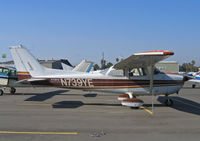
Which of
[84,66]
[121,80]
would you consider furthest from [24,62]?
[84,66]

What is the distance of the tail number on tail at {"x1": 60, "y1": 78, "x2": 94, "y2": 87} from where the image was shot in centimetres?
774

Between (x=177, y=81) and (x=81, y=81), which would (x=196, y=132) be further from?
(x=81, y=81)

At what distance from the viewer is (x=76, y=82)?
25.4 feet

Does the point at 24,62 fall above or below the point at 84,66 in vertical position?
below

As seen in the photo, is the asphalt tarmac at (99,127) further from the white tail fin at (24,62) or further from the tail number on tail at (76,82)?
the white tail fin at (24,62)

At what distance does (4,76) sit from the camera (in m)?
11.5

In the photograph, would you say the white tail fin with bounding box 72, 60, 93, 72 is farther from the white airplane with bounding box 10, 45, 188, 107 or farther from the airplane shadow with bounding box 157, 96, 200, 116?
the airplane shadow with bounding box 157, 96, 200, 116

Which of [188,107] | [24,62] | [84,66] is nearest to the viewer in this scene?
[188,107]

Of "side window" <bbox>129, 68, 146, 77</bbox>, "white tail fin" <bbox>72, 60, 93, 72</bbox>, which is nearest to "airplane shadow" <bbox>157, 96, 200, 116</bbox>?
"side window" <bbox>129, 68, 146, 77</bbox>

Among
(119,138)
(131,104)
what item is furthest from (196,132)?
(131,104)

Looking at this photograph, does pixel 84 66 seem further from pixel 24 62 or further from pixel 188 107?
pixel 188 107

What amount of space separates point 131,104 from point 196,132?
2.75m

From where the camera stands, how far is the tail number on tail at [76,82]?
7.74m

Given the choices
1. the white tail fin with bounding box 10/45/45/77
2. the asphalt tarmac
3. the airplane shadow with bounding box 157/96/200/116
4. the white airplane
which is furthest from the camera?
the white tail fin with bounding box 10/45/45/77
